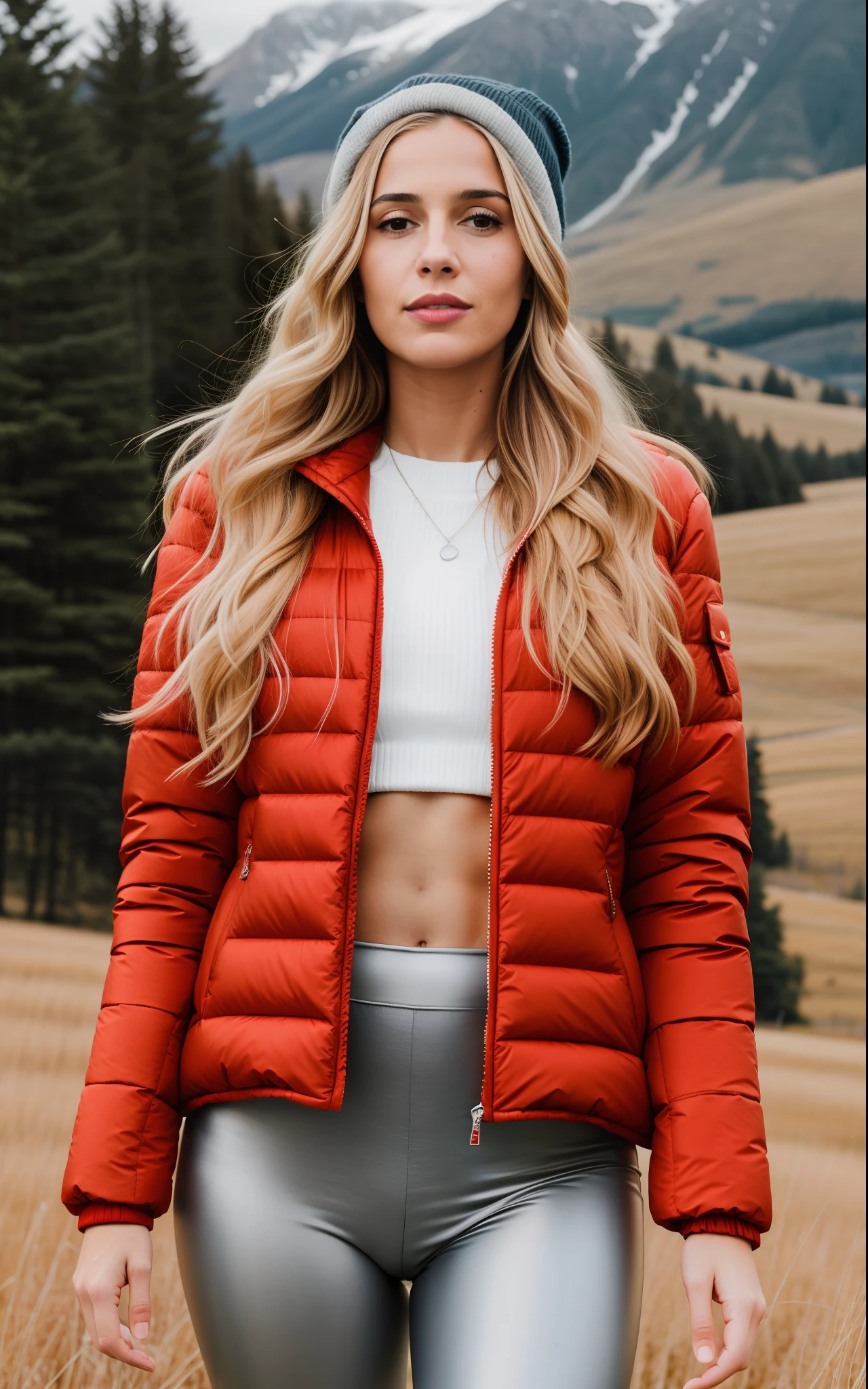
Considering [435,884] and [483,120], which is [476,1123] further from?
[483,120]

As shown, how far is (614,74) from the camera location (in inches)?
600

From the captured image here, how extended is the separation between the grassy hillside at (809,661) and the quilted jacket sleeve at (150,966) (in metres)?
16.2

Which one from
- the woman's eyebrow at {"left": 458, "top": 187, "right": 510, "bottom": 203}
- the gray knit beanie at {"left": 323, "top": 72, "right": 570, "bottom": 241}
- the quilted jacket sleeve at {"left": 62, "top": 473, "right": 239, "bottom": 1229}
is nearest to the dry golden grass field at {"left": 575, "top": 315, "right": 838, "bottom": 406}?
the gray knit beanie at {"left": 323, "top": 72, "right": 570, "bottom": 241}

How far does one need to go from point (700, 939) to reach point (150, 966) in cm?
59

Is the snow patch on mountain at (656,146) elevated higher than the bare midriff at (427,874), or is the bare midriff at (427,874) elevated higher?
the snow patch on mountain at (656,146)

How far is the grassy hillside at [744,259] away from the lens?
18391 millimetres

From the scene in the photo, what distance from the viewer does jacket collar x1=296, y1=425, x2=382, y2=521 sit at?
5.50 feet

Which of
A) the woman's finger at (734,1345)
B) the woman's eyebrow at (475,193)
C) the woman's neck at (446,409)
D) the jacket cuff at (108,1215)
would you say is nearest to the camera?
the woman's finger at (734,1345)

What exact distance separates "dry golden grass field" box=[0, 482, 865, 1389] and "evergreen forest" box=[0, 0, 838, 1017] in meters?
1.58

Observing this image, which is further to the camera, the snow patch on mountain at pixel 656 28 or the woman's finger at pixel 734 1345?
the snow patch on mountain at pixel 656 28

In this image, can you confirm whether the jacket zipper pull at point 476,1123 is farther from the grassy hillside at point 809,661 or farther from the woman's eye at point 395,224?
the grassy hillside at point 809,661

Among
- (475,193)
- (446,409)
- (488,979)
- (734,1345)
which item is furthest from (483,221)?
(734,1345)

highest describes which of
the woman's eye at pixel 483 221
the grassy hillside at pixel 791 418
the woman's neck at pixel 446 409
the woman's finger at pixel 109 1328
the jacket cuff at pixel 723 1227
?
the grassy hillside at pixel 791 418

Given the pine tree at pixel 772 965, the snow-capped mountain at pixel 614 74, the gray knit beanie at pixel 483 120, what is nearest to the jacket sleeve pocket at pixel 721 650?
the gray knit beanie at pixel 483 120
